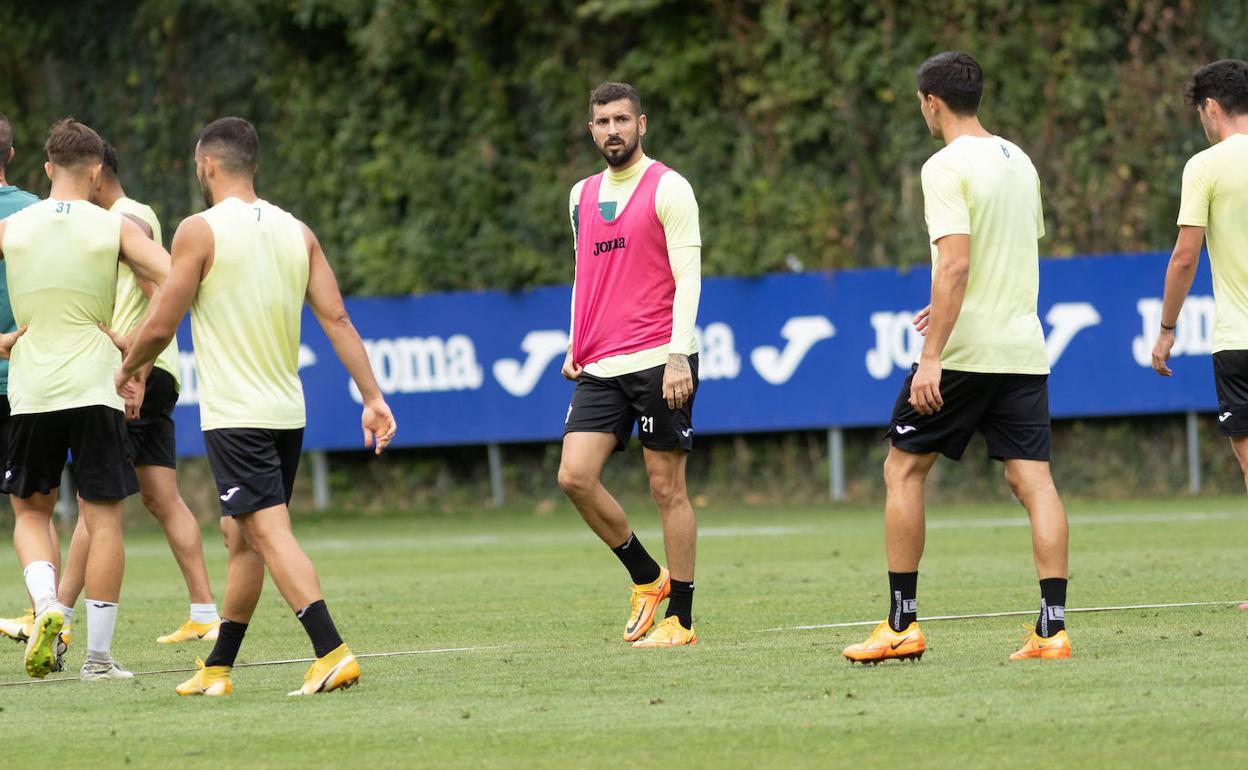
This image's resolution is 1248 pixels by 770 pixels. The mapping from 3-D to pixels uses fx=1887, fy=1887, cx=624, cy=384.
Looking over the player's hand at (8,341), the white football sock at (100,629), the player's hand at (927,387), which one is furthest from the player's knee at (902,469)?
the player's hand at (8,341)

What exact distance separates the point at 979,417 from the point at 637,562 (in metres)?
1.93

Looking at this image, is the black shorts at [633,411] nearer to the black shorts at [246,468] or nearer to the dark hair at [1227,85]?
the black shorts at [246,468]

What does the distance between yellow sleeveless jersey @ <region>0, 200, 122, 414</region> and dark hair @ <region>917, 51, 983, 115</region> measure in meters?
3.22

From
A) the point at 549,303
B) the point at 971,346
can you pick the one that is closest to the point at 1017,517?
the point at 549,303

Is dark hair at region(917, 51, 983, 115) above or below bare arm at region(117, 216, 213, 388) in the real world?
above

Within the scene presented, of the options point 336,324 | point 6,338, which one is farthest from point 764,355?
point 336,324

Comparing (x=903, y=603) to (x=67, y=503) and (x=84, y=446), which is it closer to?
(x=84, y=446)

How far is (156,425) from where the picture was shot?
29.8ft

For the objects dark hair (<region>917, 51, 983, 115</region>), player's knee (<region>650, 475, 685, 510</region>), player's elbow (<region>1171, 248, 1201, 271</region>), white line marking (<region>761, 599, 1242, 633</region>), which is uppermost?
dark hair (<region>917, 51, 983, 115</region>)

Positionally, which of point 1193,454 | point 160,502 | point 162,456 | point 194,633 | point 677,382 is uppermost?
point 677,382

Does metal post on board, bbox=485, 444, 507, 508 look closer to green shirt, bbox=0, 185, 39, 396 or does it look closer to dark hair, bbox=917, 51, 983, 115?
green shirt, bbox=0, 185, 39, 396

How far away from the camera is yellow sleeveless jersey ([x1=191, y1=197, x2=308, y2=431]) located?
262 inches

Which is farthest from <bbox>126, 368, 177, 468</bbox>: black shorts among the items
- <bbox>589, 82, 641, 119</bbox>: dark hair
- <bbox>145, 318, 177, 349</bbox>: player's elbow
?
<bbox>589, 82, 641, 119</bbox>: dark hair

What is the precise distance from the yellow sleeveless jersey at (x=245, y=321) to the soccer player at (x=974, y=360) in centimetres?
224
